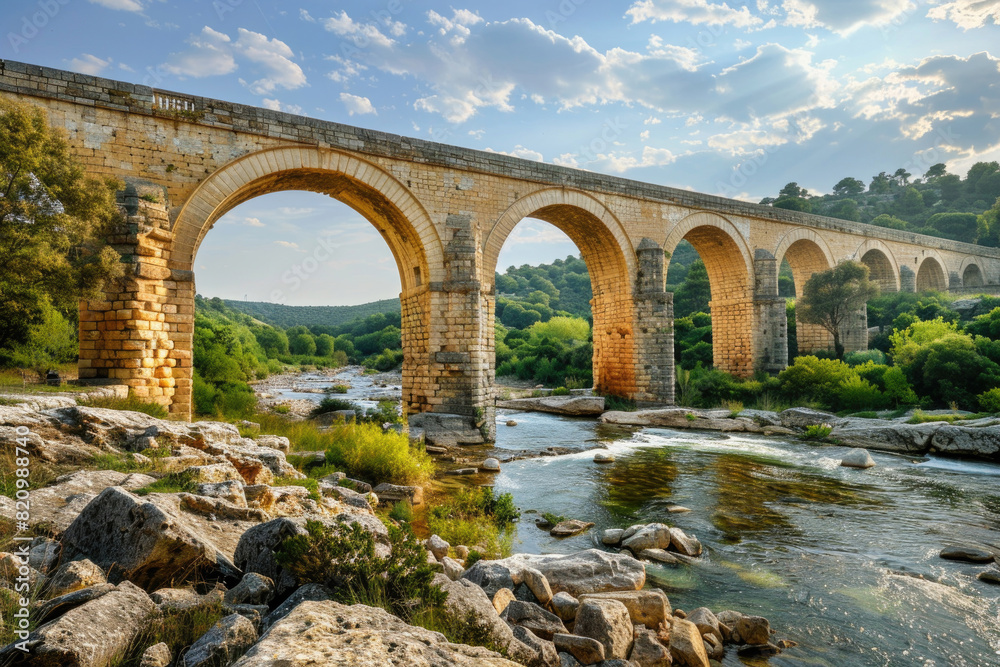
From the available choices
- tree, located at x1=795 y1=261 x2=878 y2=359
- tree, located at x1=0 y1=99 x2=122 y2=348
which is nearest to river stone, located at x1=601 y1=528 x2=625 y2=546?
tree, located at x1=0 y1=99 x2=122 y2=348

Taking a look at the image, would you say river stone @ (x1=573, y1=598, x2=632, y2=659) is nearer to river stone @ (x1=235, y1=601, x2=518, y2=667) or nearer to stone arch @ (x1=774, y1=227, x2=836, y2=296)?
river stone @ (x1=235, y1=601, x2=518, y2=667)

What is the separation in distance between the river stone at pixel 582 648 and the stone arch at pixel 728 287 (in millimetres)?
14137

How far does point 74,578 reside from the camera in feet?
7.07

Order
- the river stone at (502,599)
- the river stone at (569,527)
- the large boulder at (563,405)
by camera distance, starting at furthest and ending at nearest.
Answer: the large boulder at (563,405) → the river stone at (569,527) → the river stone at (502,599)

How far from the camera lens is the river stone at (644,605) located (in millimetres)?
3506

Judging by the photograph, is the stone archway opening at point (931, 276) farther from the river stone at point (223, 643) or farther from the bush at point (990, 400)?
the river stone at point (223, 643)

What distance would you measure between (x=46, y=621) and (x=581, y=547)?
4.16 meters

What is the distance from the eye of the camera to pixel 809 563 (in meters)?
4.73

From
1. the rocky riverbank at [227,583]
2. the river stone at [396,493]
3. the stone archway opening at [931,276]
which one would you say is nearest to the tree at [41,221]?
the rocky riverbank at [227,583]

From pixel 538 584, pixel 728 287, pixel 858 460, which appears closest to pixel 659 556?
pixel 538 584

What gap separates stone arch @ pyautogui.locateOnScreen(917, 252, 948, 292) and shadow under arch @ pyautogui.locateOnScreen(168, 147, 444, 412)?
26.8 m

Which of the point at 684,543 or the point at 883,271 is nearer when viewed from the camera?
the point at 684,543

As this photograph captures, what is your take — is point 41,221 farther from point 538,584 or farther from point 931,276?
point 931,276

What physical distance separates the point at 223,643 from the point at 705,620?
9.81 feet
